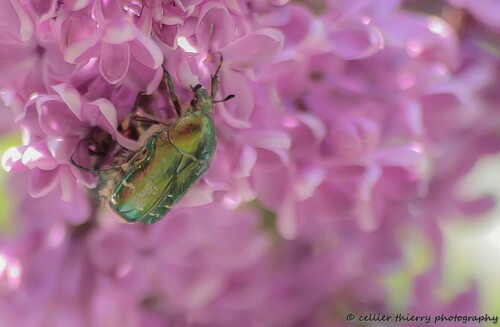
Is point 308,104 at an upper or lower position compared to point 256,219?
upper

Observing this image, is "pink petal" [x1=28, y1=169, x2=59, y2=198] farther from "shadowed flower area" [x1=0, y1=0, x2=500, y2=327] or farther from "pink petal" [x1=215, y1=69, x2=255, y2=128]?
"pink petal" [x1=215, y1=69, x2=255, y2=128]

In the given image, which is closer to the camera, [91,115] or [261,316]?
[91,115]

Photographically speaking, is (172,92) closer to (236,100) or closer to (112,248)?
(236,100)

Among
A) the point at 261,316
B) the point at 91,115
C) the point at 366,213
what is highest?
the point at 91,115

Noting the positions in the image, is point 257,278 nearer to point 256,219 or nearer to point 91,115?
point 256,219

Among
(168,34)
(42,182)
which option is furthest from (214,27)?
(42,182)

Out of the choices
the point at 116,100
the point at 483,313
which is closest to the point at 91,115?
the point at 116,100

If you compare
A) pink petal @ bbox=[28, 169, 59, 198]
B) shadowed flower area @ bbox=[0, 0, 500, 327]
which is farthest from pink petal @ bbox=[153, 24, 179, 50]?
pink petal @ bbox=[28, 169, 59, 198]

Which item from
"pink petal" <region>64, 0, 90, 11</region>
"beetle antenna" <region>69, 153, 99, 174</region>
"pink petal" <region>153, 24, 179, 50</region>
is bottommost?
"beetle antenna" <region>69, 153, 99, 174</region>
